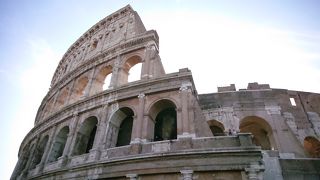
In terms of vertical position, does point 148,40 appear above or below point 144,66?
above

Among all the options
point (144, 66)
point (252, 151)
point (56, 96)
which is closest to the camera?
point (252, 151)

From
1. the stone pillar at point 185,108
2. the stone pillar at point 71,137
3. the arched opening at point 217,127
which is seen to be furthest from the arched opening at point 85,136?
the arched opening at point 217,127

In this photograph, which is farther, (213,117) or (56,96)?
(56,96)

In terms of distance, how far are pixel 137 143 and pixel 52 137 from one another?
21.9 ft

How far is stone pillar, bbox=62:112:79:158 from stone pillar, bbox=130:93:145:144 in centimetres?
384

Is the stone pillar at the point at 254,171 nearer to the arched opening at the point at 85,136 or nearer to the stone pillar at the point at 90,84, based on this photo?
the arched opening at the point at 85,136

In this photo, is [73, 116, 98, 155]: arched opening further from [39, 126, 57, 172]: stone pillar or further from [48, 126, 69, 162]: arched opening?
[39, 126, 57, 172]: stone pillar

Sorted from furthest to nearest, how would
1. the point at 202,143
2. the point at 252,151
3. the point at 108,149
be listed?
the point at 108,149 → the point at 202,143 → the point at 252,151

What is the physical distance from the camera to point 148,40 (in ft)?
42.3

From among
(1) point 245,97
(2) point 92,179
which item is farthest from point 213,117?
(2) point 92,179

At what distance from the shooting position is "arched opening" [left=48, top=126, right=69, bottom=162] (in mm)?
12052

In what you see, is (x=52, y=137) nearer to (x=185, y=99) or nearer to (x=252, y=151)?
(x=185, y=99)

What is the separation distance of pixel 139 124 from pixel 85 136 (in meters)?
3.96

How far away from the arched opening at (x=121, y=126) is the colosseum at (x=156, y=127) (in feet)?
0.17
